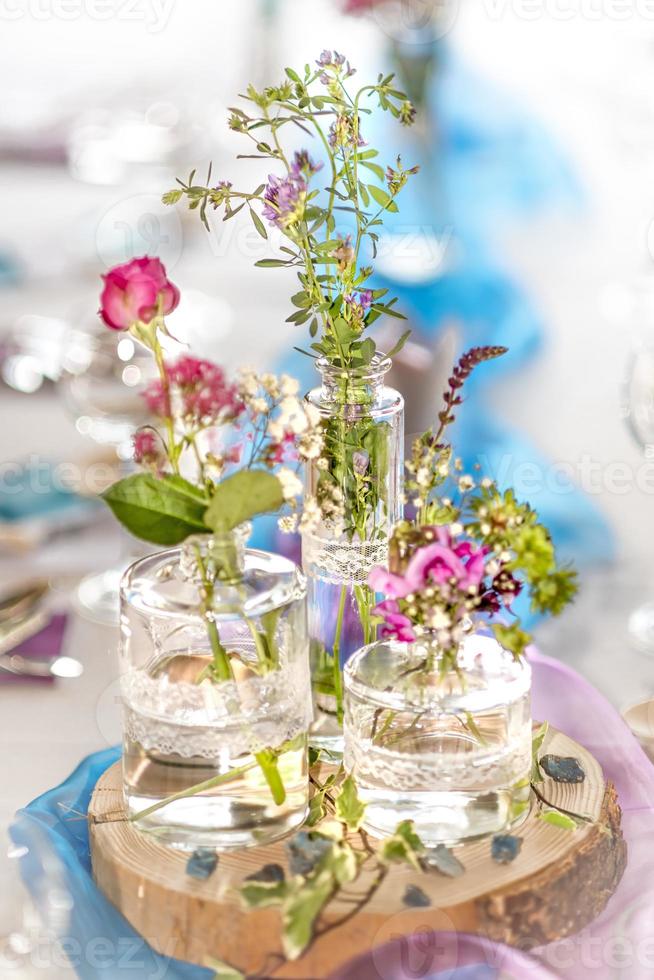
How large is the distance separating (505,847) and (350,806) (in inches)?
4.7

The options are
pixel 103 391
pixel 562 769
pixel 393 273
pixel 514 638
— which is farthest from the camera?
pixel 393 273

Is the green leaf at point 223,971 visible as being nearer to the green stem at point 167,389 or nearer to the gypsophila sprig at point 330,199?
the green stem at point 167,389

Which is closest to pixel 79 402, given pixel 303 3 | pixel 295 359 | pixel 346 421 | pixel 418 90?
pixel 295 359

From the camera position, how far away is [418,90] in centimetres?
181

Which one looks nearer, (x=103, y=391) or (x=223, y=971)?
(x=223, y=971)

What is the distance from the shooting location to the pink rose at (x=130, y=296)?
902mm

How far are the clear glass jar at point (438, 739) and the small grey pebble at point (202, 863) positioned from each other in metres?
0.12

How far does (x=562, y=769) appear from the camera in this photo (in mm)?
1107

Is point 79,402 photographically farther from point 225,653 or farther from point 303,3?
point 303,3

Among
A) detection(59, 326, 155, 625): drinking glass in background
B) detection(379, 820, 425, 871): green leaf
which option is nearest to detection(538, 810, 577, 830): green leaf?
detection(379, 820, 425, 871): green leaf

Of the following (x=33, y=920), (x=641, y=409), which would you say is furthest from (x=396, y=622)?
(x=641, y=409)

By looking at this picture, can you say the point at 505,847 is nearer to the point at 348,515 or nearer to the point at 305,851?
the point at 305,851

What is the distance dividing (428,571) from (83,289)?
5.45 feet

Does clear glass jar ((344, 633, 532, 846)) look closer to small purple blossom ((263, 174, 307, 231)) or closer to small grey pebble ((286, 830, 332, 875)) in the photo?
small grey pebble ((286, 830, 332, 875))
